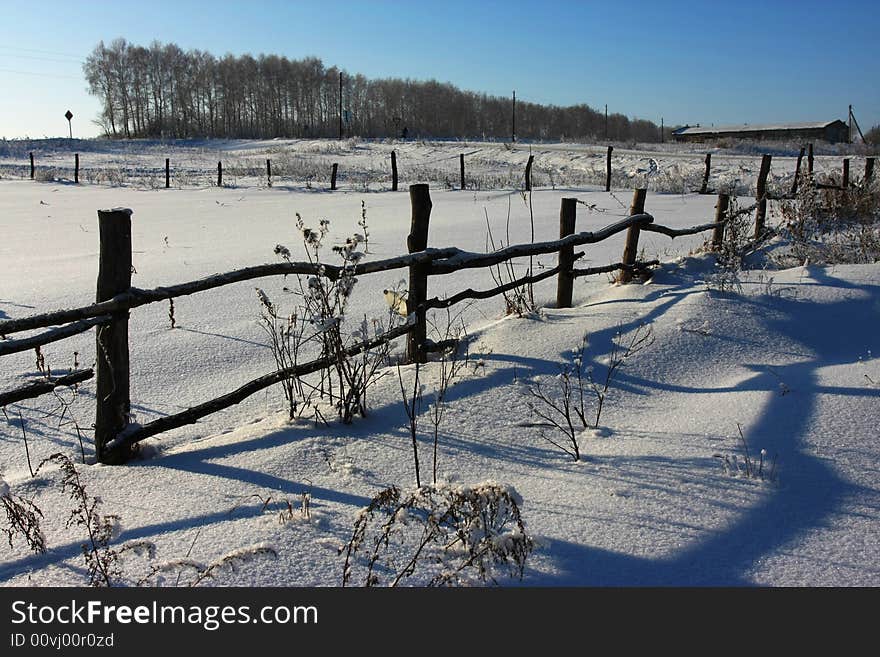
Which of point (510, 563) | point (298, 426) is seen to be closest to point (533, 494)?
point (510, 563)

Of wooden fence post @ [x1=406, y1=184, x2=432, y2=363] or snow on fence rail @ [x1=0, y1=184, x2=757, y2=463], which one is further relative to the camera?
wooden fence post @ [x1=406, y1=184, x2=432, y2=363]

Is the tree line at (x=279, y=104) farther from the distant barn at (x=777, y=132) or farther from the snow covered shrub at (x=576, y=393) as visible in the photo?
the snow covered shrub at (x=576, y=393)

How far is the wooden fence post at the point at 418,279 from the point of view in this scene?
13.7ft

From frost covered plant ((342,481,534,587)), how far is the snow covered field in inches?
3.8

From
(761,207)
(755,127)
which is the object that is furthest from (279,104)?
(761,207)

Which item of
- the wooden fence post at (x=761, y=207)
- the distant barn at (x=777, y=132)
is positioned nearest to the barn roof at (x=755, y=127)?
the distant barn at (x=777, y=132)

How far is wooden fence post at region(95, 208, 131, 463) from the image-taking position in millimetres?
3105

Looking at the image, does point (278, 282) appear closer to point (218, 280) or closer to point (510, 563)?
point (218, 280)

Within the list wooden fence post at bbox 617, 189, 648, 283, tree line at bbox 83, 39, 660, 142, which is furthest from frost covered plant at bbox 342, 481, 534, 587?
tree line at bbox 83, 39, 660, 142

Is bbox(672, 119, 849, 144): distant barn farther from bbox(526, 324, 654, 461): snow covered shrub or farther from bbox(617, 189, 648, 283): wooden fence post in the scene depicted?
bbox(526, 324, 654, 461): snow covered shrub

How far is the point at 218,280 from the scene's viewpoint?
353 cm

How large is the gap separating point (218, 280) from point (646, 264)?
4.29 m

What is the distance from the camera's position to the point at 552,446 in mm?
3178

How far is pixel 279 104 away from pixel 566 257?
83.1 metres
